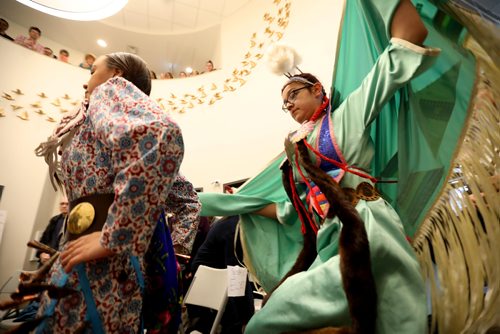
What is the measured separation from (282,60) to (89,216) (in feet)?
3.16

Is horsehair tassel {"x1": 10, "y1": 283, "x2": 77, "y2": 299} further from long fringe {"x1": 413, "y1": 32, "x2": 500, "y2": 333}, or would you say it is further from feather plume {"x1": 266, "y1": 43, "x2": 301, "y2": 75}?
feather plume {"x1": 266, "y1": 43, "x2": 301, "y2": 75}

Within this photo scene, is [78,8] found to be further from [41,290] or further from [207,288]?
[41,290]

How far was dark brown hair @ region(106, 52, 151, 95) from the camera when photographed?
2.44ft

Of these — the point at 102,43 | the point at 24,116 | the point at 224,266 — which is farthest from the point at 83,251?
the point at 102,43

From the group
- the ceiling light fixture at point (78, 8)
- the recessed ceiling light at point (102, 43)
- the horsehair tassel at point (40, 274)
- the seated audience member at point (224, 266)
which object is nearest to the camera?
the horsehair tassel at point (40, 274)

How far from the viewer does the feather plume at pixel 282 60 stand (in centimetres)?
120

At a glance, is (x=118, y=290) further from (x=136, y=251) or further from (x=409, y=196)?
(x=409, y=196)

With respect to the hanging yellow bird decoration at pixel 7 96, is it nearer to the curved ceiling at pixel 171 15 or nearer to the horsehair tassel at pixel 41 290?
the curved ceiling at pixel 171 15

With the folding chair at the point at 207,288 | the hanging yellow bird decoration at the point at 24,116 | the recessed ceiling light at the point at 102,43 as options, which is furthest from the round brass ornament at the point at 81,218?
the recessed ceiling light at the point at 102,43

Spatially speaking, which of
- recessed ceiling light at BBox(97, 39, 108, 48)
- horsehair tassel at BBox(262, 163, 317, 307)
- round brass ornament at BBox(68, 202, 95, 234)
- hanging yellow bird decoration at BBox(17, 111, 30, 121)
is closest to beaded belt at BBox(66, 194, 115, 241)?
round brass ornament at BBox(68, 202, 95, 234)

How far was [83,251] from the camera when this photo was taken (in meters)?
0.48

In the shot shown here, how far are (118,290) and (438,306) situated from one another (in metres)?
0.57

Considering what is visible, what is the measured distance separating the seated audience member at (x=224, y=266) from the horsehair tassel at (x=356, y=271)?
0.86m

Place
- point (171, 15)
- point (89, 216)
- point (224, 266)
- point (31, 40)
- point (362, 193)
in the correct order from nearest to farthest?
point (89, 216) < point (362, 193) < point (224, 266) < point (31, 40) < point (171, 15)
